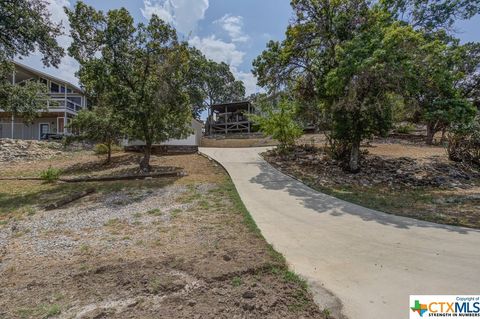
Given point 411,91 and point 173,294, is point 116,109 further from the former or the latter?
point 411,91

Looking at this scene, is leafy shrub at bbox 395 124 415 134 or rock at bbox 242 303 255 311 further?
leafy shrub at bbox 395 124 415 134

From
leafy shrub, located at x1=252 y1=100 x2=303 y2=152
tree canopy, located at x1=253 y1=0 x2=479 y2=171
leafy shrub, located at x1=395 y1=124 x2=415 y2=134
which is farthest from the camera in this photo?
leafy shrub, located at x1=395 y1=124 x2=415 y2=134

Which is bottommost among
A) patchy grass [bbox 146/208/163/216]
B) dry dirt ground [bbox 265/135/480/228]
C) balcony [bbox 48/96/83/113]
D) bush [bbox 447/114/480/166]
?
patchy grass [bbox 146/208/163/216]

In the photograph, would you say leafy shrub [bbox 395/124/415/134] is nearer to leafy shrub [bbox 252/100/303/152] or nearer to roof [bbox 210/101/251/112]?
leafy shrub [bbox 252/100/303/152]

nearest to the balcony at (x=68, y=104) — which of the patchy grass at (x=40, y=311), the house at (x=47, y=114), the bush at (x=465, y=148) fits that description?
the house at (x=47, y=114)

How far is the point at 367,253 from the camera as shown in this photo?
3.78 m

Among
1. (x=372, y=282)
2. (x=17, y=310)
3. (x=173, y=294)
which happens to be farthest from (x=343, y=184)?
(x=17, y=310)

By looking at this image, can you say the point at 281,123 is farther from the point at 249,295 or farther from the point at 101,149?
the point at 249,295

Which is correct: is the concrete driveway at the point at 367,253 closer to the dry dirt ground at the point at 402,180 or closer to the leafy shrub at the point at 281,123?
the dry dirt ground at the point at 402,180

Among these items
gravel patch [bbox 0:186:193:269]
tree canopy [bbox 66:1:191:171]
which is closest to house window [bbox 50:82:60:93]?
tree canopy [bbox 66:1:191:171]

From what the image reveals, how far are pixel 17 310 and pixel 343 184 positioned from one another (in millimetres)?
8951

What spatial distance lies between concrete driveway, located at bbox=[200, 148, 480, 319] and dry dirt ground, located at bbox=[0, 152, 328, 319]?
402 mm

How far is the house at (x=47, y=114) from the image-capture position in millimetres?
20266

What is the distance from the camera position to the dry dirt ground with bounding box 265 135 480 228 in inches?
253
